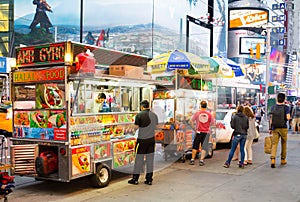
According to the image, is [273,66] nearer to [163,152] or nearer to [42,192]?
[163,152]

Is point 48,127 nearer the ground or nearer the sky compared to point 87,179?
nearer the sky

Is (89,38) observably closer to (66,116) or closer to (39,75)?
(39,75)

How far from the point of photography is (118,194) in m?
6.80

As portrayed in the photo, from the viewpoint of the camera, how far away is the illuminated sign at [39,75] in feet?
22.4

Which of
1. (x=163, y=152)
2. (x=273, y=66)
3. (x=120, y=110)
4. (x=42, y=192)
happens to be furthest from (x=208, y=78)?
(x=273, y=66)

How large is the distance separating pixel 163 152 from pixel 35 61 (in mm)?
4648

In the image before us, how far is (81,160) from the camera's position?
6.89 meters

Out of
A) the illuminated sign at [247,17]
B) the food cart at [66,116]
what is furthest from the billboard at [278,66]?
the food cart at [66,116]

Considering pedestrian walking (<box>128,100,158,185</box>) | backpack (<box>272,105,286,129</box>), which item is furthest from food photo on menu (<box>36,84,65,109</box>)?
backpack (<box>272,105,286,129</box>)

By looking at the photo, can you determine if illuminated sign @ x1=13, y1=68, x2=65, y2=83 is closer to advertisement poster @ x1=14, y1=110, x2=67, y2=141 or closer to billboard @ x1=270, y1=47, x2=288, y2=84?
advertisement poster @ x1=14, y1=110, x2=67, y2=141

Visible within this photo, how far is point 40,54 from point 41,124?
51.4 inches

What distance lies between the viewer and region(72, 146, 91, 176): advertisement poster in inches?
265

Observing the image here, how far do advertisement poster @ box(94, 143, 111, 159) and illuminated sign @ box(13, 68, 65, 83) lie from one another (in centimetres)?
147

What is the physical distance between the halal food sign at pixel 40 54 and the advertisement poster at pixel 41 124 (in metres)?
0.93
